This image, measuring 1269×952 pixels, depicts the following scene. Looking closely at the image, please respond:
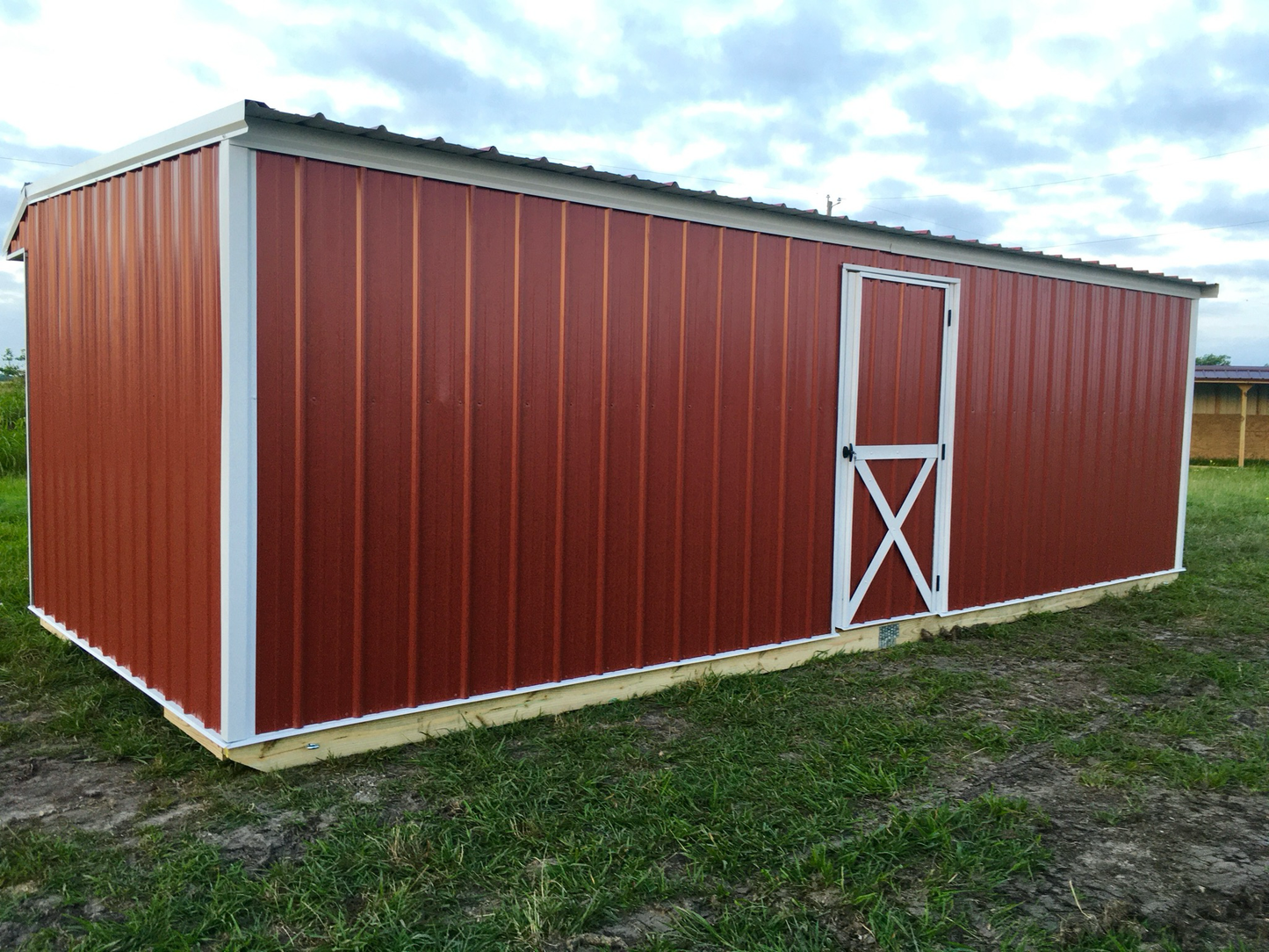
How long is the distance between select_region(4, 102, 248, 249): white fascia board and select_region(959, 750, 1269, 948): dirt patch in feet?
13.4

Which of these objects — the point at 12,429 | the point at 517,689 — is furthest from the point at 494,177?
the point at 12,429

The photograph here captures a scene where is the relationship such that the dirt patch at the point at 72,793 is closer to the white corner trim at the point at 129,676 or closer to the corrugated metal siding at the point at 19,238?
the white corner trim at the point at 129,676

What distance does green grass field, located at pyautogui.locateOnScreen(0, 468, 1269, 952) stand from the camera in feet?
10.5

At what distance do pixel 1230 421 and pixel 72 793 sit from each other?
90.7ft

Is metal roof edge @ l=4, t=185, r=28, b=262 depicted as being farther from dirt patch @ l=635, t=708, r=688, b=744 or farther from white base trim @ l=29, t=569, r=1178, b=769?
dirt patch @ l=635, t=708, r=688, b=744

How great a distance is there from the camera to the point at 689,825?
3863 millimetres

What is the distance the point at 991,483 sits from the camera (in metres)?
7.34

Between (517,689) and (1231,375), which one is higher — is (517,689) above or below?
below

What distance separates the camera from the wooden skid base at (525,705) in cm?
446

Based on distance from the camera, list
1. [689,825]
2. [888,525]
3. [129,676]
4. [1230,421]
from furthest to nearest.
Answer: [1230,421] → [888,525] → [129,676] → [689,825]

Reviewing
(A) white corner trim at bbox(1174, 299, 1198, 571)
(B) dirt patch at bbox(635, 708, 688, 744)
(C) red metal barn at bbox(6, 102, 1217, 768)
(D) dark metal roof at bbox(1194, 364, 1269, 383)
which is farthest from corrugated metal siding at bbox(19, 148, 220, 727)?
(D) dark metal roof at bbox(1194, 364, 1269, 383)

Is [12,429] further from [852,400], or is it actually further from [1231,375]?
[1231,375]

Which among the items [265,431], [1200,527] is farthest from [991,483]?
[1200,527]

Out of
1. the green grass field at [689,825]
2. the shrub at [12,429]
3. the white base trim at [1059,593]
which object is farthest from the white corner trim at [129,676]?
the shrub at [12,429]
